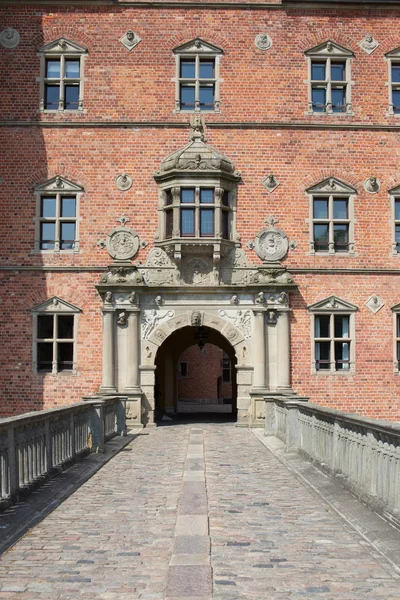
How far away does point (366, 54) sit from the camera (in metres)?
22.6

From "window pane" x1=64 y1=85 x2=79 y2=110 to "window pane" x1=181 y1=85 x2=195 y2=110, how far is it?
3.01 metres

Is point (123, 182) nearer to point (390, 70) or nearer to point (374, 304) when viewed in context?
point (374, 304)

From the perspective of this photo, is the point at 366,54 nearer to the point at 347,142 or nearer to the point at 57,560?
the point at 347,142

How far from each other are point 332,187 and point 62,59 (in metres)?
8.48

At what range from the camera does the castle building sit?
2139cm

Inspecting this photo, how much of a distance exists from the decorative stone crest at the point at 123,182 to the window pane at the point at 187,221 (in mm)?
1754

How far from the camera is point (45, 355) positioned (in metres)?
21.6

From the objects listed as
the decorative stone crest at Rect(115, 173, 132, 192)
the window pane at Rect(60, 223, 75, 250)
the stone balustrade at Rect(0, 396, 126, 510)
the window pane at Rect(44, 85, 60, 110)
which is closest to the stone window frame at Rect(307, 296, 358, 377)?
the decorative stone crest at Rect(115, 173, 132, 192)

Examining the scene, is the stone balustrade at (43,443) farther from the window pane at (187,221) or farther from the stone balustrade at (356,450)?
the window pane at (187,221)

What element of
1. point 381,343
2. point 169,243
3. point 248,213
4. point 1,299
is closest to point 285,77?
point 248,213

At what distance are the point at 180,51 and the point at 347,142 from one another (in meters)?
5.43

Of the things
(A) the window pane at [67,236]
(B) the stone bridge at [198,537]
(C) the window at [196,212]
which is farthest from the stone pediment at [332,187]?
(B) the stone bridge at [198,537]

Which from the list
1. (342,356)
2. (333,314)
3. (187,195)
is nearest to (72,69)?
(187,195)

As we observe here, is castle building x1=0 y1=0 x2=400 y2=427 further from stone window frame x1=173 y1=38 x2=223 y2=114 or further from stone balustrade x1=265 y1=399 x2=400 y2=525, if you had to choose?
stone balustrade x1=265 y1=399 x2=400 y2=525
